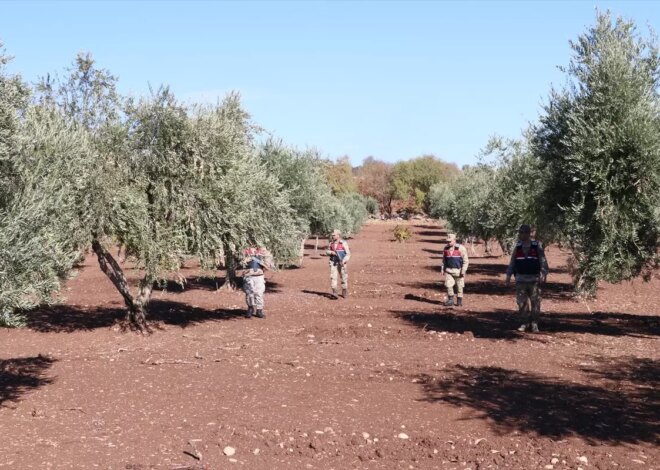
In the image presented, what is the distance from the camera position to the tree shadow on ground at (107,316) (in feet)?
51.1

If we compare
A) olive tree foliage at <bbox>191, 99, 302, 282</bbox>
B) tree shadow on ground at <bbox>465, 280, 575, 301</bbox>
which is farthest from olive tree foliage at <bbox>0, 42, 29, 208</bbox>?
tree shadow on ground at <bbox>465, 280, 575, 301</bbox>

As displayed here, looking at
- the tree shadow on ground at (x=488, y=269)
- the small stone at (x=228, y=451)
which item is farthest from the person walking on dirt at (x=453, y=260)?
the tree shadow on ground at (x=488, y=269)

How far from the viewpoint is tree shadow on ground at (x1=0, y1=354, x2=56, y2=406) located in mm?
9733

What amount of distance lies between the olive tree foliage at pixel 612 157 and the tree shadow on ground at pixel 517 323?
1.81 m

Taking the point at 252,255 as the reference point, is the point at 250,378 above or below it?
below

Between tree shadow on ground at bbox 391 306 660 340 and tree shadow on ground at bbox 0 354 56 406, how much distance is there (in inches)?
304

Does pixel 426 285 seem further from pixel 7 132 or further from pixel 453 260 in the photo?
pixel 7 132

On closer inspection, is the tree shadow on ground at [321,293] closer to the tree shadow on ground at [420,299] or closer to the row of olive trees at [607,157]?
the tree shadow on ground at [420,299]

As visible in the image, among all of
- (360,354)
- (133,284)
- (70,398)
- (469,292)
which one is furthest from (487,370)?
(133,284)

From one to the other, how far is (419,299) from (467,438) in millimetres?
12793

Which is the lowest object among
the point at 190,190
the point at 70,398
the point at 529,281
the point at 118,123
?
the point at 70,398

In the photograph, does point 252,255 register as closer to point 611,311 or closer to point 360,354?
point 360,354

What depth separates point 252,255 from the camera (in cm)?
1647

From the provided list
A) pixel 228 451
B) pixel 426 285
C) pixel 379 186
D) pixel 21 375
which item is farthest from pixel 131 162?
pixel 379 186
